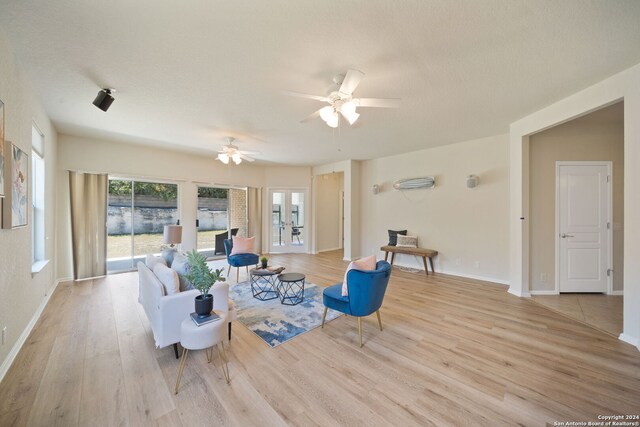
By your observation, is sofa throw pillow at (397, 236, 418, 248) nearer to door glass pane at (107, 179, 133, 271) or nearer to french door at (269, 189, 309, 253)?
french door at (269, 189, 309, 253)

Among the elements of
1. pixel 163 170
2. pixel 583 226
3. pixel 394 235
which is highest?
pixel 163 170

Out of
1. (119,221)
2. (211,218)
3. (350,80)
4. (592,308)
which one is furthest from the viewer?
A: (211,218)

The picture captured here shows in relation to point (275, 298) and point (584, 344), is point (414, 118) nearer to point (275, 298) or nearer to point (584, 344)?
point (584, 344)

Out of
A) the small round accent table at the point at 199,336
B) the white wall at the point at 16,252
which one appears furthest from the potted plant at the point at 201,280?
the white wall at the point at 16,252

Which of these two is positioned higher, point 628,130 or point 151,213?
point 628,130

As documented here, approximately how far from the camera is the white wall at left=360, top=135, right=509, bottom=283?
4.33m

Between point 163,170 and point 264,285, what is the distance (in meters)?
3.64

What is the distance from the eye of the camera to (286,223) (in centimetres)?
734

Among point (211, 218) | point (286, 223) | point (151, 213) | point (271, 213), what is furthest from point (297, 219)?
point (151, 213)

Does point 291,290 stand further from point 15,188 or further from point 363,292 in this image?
point 15,188

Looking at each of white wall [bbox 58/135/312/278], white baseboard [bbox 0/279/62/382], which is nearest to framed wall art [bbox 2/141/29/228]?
white baseboard [bbox 0/279/62/382]

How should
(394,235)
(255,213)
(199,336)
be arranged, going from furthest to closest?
(255,213), (394,235), (199,336)

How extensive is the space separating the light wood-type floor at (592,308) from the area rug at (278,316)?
9.68ft

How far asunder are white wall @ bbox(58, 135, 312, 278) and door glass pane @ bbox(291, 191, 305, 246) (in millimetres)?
405
